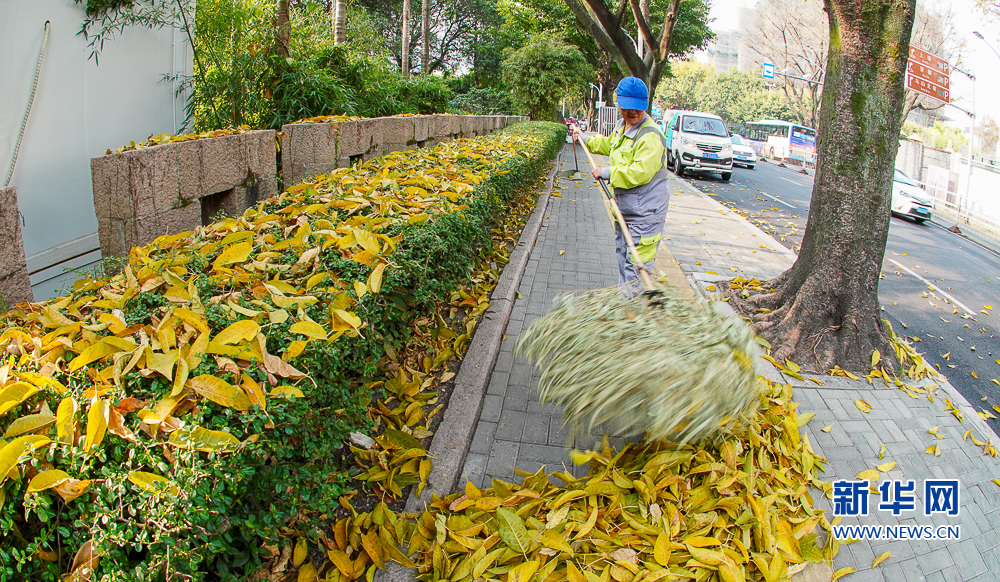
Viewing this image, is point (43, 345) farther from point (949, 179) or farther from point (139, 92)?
point (949, 179)

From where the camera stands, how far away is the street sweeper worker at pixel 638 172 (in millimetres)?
4145

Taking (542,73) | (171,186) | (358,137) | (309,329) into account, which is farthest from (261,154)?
(542,73)

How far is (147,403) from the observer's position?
5.40 feet

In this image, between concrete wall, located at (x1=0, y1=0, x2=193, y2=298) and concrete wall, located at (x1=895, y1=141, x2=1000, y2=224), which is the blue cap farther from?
concrete wall, located at (x1=895, y1=141, x2=1000, y2=224)

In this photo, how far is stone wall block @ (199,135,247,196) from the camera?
4102mm

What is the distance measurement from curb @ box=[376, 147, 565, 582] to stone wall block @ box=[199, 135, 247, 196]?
81.1 inches

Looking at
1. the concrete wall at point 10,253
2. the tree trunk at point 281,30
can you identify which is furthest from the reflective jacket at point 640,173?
the tree trunk at point 281,30

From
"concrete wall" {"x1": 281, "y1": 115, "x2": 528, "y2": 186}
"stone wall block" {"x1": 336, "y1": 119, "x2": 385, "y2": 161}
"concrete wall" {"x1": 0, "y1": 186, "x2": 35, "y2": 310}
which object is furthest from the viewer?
"stone wall block" {"x1": 336, "y1": 119, "x2": 385, "y2": 161}

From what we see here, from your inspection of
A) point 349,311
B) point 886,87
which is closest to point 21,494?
point 349,311

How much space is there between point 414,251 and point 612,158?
190 cm

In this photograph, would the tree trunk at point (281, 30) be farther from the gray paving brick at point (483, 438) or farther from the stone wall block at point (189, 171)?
the gray paving brick at point (483, 438)

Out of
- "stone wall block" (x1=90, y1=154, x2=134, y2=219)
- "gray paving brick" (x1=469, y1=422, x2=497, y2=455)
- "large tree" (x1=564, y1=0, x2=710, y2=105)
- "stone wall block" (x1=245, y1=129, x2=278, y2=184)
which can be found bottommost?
"gray paving brick" (x1=469, y1=422, x2=497, y2=455)

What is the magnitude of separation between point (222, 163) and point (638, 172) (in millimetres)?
2849

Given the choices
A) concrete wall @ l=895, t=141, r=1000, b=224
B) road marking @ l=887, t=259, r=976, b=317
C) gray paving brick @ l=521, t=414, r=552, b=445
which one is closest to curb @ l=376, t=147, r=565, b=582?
gray paving brick @ l=521, t=414, r=552, b=445
